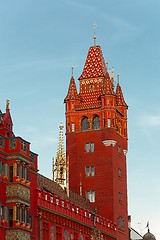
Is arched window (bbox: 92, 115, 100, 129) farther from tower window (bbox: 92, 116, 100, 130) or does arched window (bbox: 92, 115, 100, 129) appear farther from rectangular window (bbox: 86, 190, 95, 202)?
rectangular window (bbox: 86, 190, 95, 202)

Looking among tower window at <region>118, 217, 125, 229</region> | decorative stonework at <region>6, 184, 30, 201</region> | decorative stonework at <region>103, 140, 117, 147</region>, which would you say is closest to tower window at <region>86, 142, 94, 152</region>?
decorative stonework at <region>103, 140, 117, 147</region>

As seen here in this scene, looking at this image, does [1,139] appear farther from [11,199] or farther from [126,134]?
[126,134]

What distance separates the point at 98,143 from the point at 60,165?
8.58m

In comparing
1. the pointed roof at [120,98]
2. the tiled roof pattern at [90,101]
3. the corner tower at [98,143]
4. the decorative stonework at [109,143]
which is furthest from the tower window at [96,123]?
the pointed roof at [120,98]

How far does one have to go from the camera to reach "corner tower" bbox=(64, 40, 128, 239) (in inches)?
4712

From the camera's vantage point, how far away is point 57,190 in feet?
347

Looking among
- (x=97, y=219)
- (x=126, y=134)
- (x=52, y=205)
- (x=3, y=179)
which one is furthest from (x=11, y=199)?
(x=126, y=134)

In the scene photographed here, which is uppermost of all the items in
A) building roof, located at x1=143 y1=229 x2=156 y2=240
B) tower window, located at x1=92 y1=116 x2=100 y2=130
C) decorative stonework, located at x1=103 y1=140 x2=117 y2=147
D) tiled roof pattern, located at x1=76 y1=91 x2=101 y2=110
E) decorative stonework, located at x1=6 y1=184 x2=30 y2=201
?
tiled roof pattern, located at x1=76 y1=91 x2=101 y2=110

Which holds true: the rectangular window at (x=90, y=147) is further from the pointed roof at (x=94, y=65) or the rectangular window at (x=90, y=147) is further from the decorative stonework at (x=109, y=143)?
the pointed roof at (x=94, y=65)

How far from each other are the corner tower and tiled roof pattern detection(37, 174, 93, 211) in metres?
3.22

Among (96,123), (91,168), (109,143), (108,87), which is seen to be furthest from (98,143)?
(108,87)

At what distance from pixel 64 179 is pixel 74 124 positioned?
13.6 metres

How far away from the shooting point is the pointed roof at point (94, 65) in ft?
422

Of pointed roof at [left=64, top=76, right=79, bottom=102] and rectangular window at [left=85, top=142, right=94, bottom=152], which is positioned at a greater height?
pointed roof at [left=64, top=76, right=79, bottom=102]
